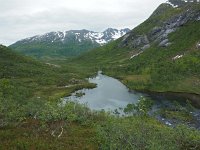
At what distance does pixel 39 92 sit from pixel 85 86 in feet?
88.4

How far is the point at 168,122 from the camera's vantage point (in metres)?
109

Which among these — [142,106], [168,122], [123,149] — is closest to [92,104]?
[142,106]

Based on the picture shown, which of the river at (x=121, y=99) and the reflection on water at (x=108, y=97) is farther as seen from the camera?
the reflection on water at (x=108, y=97)

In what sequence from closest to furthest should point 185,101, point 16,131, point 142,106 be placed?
point 16,131, point 142,106, point 185,101

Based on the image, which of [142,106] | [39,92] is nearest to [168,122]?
[142,106]

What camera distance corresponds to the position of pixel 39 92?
176625mm

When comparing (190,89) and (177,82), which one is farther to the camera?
(177,82)

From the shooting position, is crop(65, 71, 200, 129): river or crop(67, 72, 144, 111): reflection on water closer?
crop(65, 71, 200, 129): river

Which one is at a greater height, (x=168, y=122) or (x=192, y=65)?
(x=192, y=65)

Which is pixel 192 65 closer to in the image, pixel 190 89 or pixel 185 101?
pixel 190 89

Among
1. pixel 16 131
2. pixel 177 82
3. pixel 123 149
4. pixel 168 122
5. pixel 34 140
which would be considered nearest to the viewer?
pixel 123 149

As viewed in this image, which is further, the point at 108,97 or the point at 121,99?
the point at 108,97

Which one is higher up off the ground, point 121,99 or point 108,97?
point 121,99

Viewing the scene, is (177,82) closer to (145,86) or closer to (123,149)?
(145,86)
